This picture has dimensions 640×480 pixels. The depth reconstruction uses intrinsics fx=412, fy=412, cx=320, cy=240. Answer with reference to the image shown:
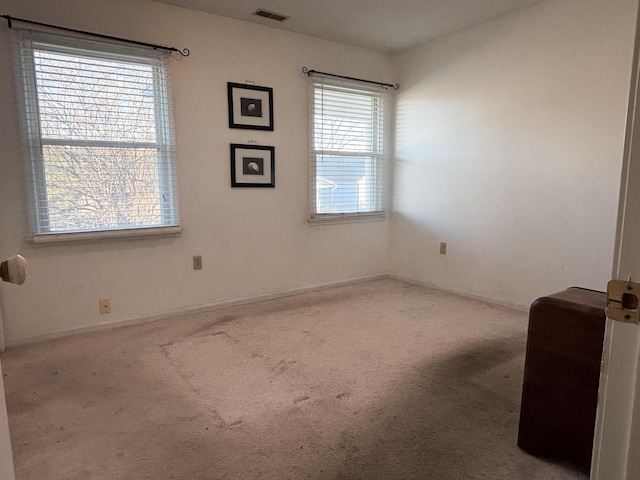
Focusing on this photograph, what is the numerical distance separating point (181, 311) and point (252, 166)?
4.58 ft

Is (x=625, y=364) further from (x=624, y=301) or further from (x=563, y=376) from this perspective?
(x=563, y=376)

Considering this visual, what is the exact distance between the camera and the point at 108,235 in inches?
119

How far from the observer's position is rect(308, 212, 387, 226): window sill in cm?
415

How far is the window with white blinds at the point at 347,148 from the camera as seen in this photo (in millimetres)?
4086

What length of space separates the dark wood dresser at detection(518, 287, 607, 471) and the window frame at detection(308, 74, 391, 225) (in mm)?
2747

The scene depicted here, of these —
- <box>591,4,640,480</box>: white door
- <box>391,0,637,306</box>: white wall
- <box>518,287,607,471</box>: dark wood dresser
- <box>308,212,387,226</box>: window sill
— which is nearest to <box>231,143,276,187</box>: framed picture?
<box>308,212,387,226</box>: window sill

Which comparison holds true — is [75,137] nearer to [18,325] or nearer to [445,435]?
[18,325]

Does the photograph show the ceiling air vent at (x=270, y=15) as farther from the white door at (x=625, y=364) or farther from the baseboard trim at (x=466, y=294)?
the white door at (x=625, y=364)

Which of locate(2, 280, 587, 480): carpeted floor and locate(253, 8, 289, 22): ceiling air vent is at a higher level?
locate(253, 8, 289, 22): ceiling air vent

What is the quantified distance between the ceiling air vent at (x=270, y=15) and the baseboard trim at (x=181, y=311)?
2424 mm

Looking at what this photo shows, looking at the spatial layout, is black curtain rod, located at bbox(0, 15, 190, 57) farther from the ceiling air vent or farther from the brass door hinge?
the brass door hinge

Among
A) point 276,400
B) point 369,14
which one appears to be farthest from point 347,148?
point 276,400

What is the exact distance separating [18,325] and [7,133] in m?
1.28

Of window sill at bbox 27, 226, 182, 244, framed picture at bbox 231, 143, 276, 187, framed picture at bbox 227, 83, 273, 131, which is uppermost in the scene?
framed picture at bbox 227, 83, 273, 131
